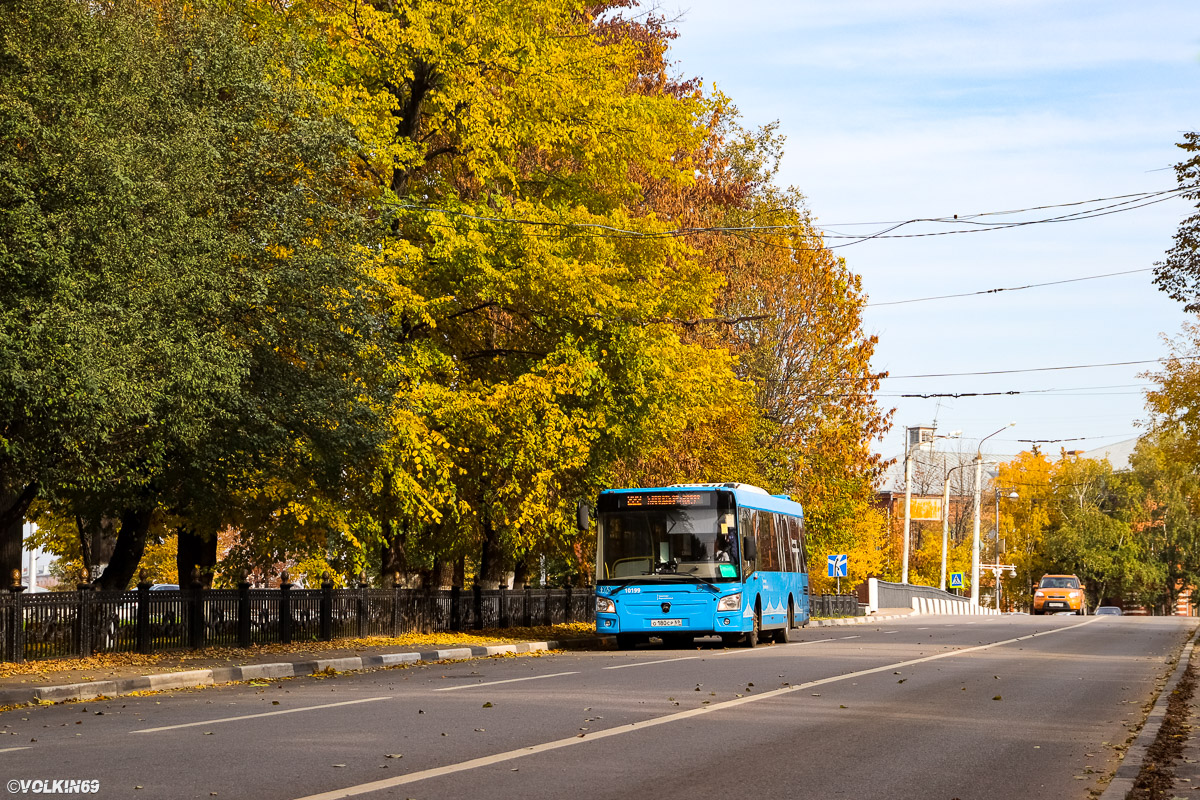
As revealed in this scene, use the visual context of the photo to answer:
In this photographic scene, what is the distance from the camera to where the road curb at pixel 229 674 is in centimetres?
1506

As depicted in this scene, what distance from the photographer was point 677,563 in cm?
2612

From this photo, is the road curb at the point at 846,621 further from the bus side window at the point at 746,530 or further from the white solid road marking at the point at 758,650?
the bus side window at the point at 746,530

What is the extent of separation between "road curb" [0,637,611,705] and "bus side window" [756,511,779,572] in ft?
17.8

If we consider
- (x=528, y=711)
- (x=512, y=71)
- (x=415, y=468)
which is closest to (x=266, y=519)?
(x=415, y=468)

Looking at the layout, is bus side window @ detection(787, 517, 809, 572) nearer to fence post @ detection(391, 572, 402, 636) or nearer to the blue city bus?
the blue city bus

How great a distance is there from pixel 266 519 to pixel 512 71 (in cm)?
982

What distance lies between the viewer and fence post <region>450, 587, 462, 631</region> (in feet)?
98.3

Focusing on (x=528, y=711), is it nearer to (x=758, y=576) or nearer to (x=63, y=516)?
(x=758, y=576)

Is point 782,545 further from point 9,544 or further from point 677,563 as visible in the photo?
point 9,544

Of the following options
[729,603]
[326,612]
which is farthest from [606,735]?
[729,603]

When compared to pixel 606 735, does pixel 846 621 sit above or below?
below

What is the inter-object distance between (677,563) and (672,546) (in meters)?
0.35

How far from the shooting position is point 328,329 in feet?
67.1

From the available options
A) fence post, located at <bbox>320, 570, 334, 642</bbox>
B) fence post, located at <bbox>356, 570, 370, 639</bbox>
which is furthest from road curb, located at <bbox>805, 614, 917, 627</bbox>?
fence post, located at <bbox>320, 570, 334, 642</bbox>
